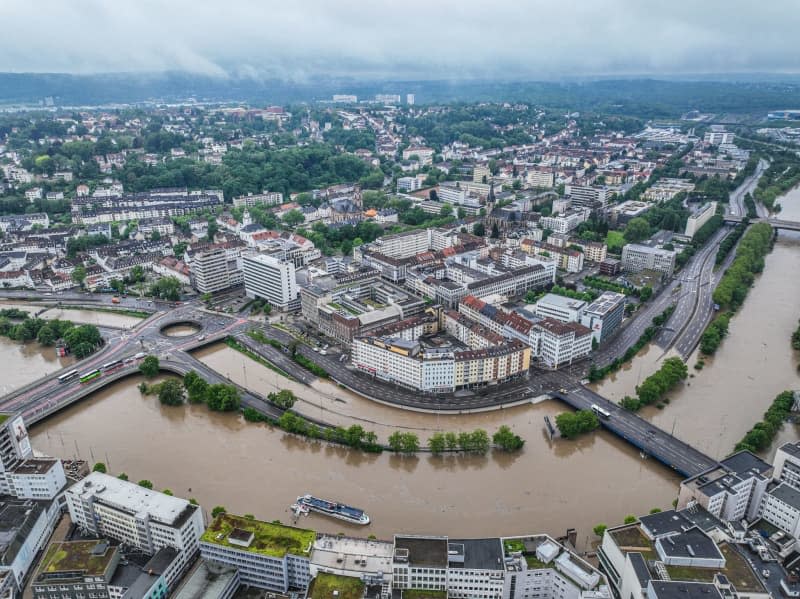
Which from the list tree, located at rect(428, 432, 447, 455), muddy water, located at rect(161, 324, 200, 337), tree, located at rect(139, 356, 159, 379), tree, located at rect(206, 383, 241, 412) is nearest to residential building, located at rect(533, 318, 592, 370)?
tree, located at rect(428, 432, 447, 455)

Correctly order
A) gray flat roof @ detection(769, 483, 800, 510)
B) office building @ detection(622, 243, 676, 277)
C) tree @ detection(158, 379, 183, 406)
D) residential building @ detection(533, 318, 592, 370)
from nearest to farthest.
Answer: gray flat roof @ detection(769, 483, 800, 510)
tree @ detection(158, 379, 183, 406)
residential building @ detection(533, 318, 592, 370)
office building @ detection(622, 243, 676, 277)

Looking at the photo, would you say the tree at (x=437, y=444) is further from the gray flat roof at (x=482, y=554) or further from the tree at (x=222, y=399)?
the tree at (x=222, y=399)

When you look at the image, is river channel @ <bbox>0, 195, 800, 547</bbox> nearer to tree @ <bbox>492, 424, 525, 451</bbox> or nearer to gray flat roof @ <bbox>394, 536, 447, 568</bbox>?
tree @ <bbox>492, 424, 525, 451</bbox>

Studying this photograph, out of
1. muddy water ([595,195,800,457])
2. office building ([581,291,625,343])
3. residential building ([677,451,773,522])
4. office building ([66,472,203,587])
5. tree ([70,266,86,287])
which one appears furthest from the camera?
tree ([70,266,86,287])

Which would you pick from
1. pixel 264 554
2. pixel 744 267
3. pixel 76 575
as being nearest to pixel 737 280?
pixel 744 267

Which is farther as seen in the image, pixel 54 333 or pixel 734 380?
pixel 54 333

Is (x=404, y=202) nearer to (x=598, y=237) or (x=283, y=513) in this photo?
(x=598, y=237)

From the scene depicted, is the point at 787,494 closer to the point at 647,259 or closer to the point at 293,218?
the point at 647,259
